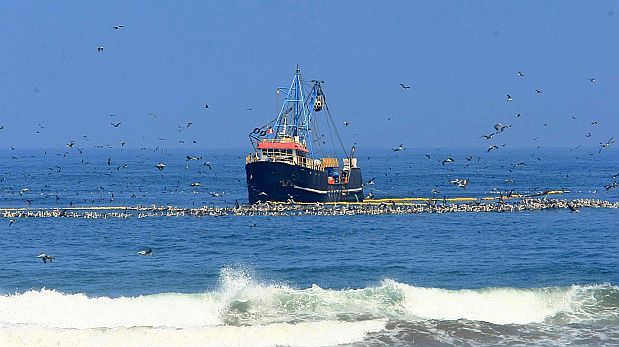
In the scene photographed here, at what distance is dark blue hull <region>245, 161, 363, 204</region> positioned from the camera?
97.3 meters

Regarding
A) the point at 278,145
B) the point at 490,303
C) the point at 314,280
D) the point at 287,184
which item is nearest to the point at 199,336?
the point at 314,280

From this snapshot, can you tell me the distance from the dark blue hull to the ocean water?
932 cm

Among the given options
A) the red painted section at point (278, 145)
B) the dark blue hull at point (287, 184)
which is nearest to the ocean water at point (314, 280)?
the dark blue hull at point (287, 184)

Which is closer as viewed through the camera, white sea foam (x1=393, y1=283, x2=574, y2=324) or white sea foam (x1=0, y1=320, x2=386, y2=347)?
white sea foam (x1=0, y1=320, x2=386, y2=347)

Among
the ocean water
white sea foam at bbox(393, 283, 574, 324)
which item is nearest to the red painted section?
the ocean water

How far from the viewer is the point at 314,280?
53.6 meters

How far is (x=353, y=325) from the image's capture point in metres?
40.8

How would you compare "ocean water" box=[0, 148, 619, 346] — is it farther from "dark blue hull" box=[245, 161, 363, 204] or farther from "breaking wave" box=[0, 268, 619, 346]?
"dark blue hull" box=[245, 161, 363, 204]

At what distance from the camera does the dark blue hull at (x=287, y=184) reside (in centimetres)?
9731

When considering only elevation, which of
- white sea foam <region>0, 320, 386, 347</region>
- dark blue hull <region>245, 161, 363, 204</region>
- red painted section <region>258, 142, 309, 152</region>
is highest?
red painted section <region>258, 142, 309, 152</region>

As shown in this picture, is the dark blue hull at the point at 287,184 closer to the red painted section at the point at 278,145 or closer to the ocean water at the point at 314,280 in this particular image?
the red painted section at the point at 278,145

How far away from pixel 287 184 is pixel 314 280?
4523cm

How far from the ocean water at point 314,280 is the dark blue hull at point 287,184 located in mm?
9316

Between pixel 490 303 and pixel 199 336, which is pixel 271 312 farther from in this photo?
pixel 490 303
